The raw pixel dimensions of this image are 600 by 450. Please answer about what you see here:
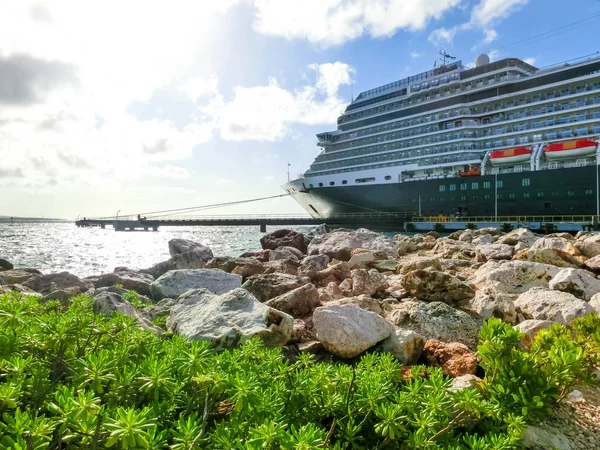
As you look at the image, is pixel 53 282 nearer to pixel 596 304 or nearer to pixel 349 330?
pixel 349 330

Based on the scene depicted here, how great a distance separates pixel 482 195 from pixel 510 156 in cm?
395

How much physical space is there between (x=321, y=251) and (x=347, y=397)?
9.74 metres

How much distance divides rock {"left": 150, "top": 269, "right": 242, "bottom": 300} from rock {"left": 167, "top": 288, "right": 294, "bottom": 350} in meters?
1.97

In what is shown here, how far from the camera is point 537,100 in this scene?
34719mm

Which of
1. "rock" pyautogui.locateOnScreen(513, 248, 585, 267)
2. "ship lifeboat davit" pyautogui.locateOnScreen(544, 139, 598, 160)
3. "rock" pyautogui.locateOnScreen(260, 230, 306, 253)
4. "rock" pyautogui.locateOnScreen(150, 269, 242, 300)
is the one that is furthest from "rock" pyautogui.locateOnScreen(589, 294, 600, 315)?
"ship lifeboat davit" pyautogui.locateOnScreen(544, 139, 598, 160)

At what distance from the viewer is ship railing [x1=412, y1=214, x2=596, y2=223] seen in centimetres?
2919

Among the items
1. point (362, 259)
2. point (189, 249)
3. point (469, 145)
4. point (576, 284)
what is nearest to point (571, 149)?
point (469, 145)

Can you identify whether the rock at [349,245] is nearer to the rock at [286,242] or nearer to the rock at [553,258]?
the rock at [286,242]

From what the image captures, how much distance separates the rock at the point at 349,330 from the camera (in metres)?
3.35

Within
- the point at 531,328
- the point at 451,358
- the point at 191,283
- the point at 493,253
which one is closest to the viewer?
the point at 451,358

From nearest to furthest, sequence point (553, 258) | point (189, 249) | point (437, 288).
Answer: point (437, 288) → point (553, 258) → point (189, 249)

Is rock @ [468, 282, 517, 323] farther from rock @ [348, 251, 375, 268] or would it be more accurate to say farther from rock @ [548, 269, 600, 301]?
rock @ [348, 251, 375, 268]

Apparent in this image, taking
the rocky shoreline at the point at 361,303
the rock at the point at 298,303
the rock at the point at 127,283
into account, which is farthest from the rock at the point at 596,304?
the rock at the point at 127,283

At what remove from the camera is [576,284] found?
5.62 metres
